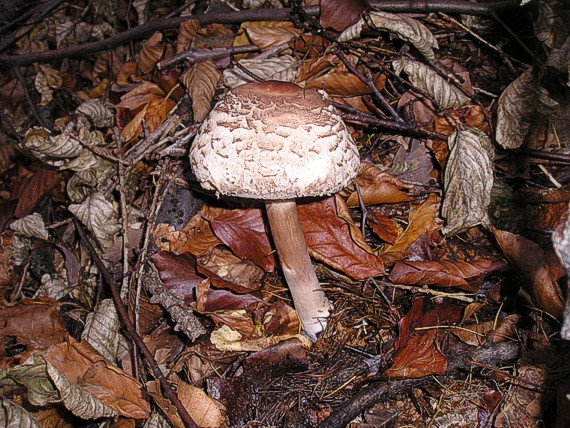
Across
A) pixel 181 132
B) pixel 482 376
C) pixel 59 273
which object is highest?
pixel 181 132

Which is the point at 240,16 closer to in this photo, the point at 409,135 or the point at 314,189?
the point at 409,135

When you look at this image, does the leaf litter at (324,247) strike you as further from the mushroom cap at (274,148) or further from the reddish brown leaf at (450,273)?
the mushroom cap at (274,148)

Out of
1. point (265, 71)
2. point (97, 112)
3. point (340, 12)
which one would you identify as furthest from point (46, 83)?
point (340, 12)

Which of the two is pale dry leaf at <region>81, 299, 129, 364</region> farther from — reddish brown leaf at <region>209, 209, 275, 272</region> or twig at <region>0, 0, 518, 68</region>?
twig at <region>0, 0, 518, 68</region>

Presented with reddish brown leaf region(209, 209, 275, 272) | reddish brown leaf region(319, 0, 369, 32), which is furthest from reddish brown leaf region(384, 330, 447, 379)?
reddish brown leaf region(319, 0, 369, 32)

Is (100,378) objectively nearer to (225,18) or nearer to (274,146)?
(274,146)

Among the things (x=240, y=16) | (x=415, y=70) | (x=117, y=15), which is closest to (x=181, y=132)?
(x=240, y=16)

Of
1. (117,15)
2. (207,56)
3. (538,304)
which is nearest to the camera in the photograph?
(538,304)
